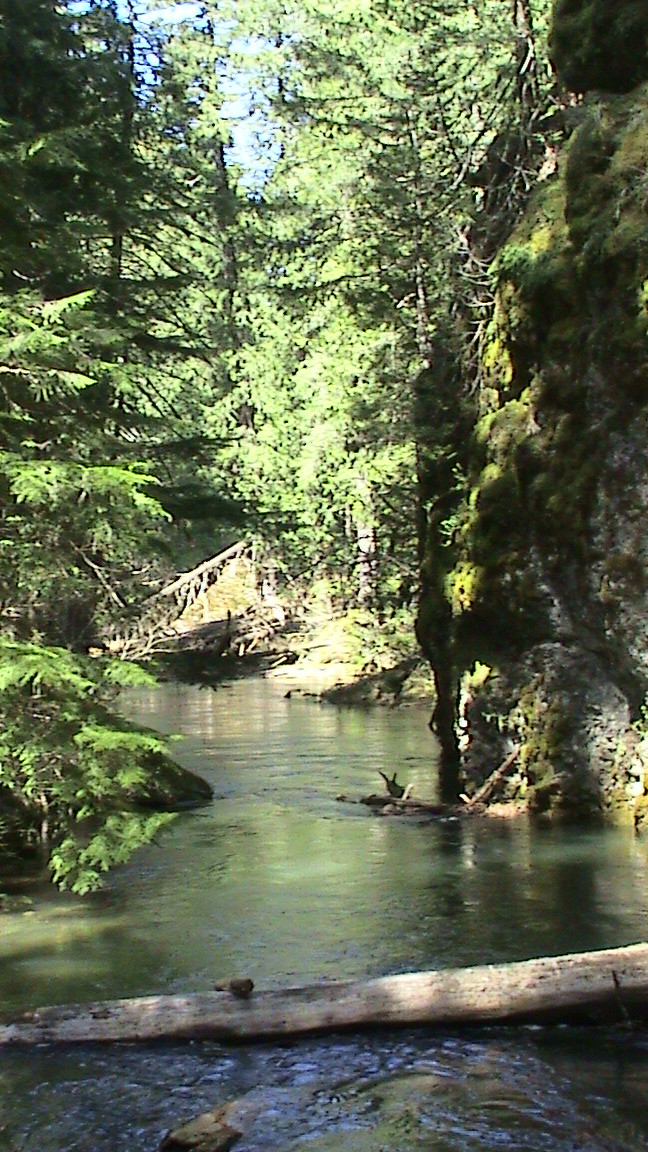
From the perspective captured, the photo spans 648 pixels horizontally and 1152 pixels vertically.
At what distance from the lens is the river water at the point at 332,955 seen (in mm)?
7078

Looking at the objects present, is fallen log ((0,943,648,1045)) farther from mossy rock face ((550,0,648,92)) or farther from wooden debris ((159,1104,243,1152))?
mossy rock face ((550,0,648,92))

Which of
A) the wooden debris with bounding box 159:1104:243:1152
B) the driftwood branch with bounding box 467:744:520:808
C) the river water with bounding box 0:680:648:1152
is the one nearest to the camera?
the wooden debris with bounding box 159:1104:243:1152

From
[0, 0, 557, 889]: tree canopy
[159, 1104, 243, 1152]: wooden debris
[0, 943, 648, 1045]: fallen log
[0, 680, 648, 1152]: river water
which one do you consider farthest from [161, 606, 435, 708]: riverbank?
[159, 1104, 243, 1152]: wooden debris

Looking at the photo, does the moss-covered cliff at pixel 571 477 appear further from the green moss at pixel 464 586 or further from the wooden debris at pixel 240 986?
the wooden debris at pixel 240 986

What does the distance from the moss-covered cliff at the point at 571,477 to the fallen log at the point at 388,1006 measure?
740 centimetres

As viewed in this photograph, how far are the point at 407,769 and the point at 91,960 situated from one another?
11.1m

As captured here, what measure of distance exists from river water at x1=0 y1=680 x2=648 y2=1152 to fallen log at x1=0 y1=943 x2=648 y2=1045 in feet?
0.39

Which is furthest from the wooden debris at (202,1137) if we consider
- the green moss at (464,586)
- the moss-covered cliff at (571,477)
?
the green moss at (464,586)

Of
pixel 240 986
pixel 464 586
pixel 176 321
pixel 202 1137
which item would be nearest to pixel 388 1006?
pixel 240 986

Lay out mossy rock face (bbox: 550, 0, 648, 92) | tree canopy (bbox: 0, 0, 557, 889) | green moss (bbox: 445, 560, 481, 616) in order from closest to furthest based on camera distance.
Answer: tree canopy (bbox: 0, 0, 557, 889) < mossy rock face (bbox: 550, 0, 648, 92) < green moss (bbox: 445, 560, 481, 616)

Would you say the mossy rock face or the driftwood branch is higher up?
the mossy rock face

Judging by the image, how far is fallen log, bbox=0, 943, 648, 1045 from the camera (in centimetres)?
789

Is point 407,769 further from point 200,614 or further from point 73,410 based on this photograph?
point 200,614

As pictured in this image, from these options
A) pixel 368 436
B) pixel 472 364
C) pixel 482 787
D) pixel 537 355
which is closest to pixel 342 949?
pixel 482 787
